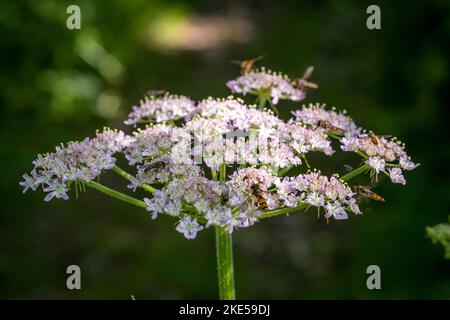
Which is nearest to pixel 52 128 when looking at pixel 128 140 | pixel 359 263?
pixel 359 263

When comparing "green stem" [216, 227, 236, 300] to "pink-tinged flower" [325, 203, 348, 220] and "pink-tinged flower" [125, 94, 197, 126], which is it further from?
"pink-tinged flower" [125, 94, 197, 126]

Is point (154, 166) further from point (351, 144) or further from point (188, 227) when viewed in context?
point (351, 144)

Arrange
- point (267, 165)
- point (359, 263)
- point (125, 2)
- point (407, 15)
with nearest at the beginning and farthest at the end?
point (267, 165), point (359, 263), point (407, 15), point (125, 2)

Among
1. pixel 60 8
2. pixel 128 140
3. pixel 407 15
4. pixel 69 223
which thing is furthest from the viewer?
pixel 60 8

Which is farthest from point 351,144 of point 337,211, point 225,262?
point 225,262

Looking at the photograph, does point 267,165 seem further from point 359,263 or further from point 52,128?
point 52,128
